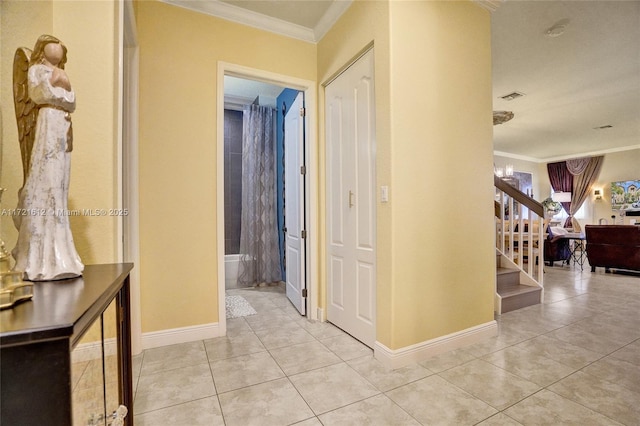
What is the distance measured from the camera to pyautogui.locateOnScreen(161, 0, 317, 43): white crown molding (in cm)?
253

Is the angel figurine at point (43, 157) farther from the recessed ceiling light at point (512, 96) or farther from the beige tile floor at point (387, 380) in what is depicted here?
the recessed ceiling light at point (512, 96)

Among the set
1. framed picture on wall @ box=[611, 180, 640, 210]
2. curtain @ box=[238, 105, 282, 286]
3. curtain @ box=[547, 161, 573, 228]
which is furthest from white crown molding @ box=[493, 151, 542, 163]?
curtain @ box=[238, 105, 282, 286]

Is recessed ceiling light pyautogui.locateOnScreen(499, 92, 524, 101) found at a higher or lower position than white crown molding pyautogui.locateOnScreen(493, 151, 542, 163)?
higher

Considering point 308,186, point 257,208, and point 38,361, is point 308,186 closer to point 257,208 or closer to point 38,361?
point 257,208

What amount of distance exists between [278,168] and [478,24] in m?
2.91

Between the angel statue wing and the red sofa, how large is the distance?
6902mm

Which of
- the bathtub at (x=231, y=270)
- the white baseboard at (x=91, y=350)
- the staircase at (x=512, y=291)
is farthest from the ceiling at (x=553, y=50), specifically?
the bathtub at (x=231, y=270)

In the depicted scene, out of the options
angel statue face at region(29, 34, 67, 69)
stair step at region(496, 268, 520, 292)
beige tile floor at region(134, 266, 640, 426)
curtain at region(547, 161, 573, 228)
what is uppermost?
curtain at region(547, 161, 573, 228)

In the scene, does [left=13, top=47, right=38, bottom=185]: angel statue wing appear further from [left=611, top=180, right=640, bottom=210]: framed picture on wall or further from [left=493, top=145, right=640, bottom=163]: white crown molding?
[left=611, top=180, right=640, bottom=210]: framed picture on wall

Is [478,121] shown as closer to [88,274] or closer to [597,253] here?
[88,274]

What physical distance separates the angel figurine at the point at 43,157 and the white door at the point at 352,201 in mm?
1836

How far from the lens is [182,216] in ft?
8.13

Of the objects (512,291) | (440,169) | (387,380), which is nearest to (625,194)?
(512,291)

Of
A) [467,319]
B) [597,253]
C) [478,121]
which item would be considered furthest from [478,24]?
[597,253]
